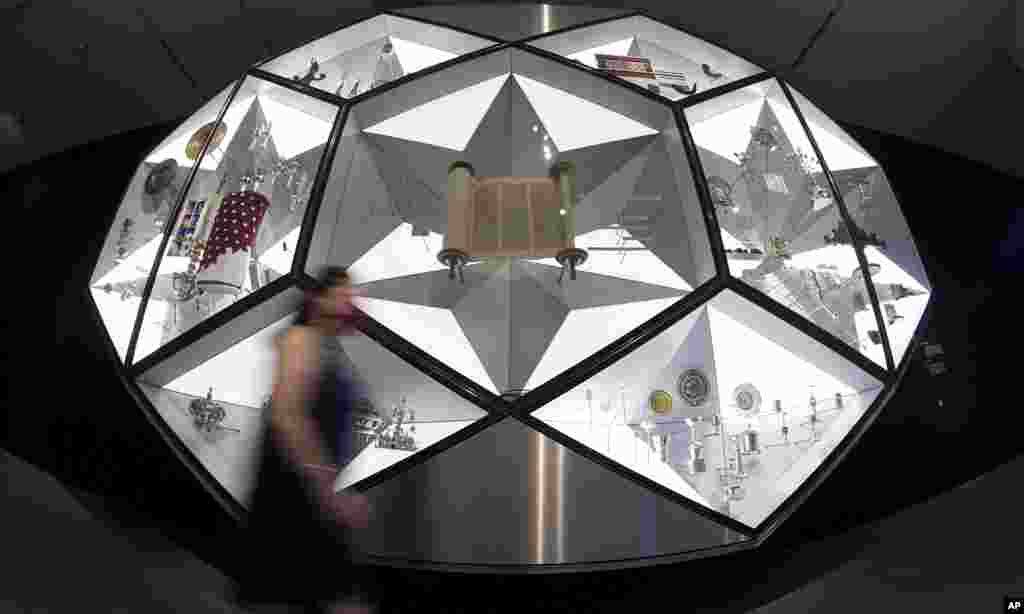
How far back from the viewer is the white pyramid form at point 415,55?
520cm

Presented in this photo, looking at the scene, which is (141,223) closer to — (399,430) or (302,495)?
(399,430)

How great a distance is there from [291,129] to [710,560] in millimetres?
4223

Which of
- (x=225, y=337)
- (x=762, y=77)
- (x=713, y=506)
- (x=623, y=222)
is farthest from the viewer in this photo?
(x=762, y=77)

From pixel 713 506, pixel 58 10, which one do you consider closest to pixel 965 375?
pixel 713 506

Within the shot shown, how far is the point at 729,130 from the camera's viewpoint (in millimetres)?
5051

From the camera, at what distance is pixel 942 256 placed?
5.50 meters

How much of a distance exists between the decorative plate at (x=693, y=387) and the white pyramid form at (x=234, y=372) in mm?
2480

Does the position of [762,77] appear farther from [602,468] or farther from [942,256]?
[602,468]

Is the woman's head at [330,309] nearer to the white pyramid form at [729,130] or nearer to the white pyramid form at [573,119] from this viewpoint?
the white pyramid form at [573,119]

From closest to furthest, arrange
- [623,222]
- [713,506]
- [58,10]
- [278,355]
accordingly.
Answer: [278,355], [713,506], [623,222], [58,10]

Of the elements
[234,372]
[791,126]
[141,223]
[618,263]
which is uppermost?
[791,126]

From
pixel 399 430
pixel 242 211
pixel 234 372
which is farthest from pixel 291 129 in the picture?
pixel 399 430

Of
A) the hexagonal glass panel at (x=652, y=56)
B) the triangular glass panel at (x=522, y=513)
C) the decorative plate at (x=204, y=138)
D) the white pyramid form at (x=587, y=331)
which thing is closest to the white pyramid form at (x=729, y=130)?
the hexagonal glass panel at (x=652, y=56)

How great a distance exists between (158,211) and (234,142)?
0.82m
